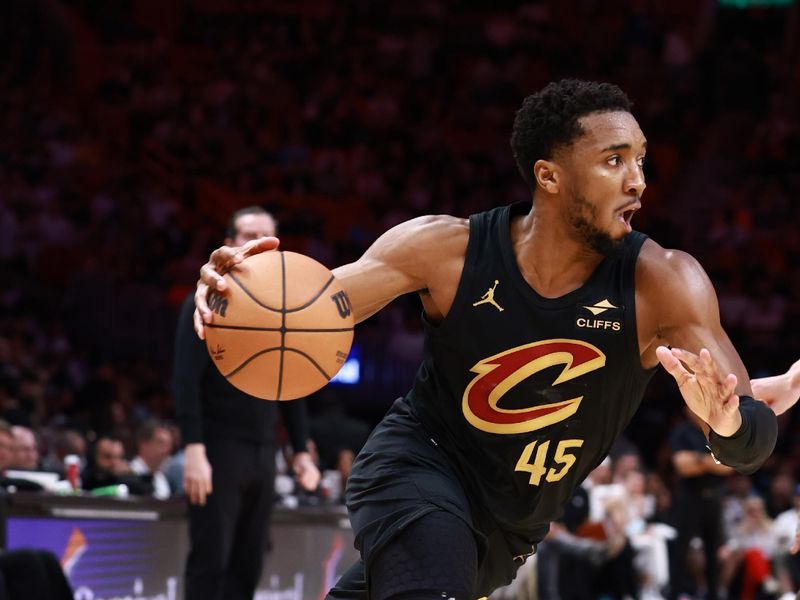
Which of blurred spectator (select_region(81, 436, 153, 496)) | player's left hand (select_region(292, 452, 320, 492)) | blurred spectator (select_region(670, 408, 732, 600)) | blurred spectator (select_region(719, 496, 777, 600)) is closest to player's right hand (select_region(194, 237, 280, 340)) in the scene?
player's left hand (select_region(292, 452, 320, 492))

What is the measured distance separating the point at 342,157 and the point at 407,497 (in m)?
16.4

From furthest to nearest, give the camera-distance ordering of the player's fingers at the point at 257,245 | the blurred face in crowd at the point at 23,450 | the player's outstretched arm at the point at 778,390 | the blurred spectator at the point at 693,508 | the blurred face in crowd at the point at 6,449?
1. the blurred spectator at the point at 693,508
2. the blurred face in crowd at the point at 23,450
3. the blurred face in crowd at the point at 6,449
4. the player's outstretched arm at the point at 778,390
5. the player's fingers at the point at 257,245

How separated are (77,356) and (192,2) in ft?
27.9

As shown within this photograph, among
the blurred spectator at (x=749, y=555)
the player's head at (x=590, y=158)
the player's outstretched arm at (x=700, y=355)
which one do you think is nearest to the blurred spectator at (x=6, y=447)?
the player's head at (x=590, y=158)

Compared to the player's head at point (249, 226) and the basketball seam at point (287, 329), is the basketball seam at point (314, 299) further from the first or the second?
the player's head at point (249, 226)

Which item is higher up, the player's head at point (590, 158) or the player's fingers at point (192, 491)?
the player's head at point (590, 158)

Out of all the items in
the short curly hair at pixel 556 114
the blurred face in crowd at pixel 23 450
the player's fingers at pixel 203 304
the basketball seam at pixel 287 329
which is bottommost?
the blurred face in crowd at pixel 23 450

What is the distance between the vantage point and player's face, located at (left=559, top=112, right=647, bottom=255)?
4219 mm

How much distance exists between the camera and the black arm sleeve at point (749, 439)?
3.84 meters

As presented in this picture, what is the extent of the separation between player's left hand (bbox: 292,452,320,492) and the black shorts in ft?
10.2

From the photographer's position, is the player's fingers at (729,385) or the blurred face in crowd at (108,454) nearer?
the player's fingers at (729,385)

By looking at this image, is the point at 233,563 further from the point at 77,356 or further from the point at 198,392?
the point at 77,356

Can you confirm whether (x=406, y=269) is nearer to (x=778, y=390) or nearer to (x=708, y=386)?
(x=708, y=386)

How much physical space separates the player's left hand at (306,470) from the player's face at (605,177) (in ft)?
12.3
